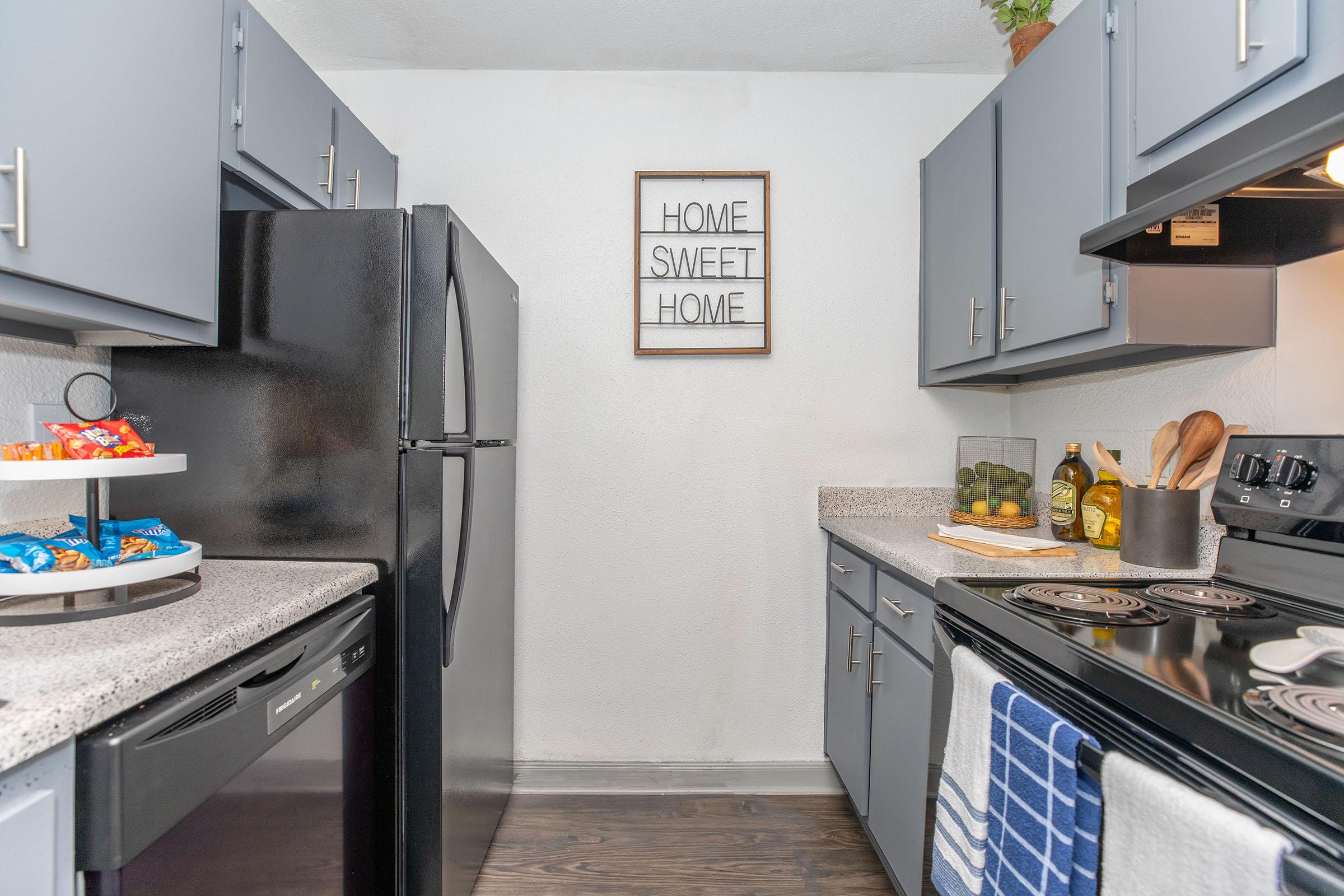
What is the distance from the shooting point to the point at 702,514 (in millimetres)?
2291

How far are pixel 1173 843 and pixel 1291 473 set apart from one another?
817mm

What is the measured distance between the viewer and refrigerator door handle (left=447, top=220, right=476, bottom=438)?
1.47 m

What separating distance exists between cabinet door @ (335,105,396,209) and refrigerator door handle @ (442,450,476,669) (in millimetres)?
902

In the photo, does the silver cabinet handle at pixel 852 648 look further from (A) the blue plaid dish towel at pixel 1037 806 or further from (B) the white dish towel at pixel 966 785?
(A) the blue plaid dish towel at pixel 1037 806

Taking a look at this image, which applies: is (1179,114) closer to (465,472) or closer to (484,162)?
(465,472)

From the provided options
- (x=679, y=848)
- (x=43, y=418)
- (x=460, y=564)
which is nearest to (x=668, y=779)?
(x=679, y=848)

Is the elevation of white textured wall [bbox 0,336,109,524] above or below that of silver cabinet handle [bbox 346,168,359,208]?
below

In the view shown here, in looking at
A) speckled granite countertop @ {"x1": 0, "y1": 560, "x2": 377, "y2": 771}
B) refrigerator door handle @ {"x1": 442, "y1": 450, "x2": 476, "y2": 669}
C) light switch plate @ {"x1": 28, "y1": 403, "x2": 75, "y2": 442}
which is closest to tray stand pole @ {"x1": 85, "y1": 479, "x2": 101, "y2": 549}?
speckled granite countertop @ {"x1": 0, "y1": 560, "x2": 377, "y2": 771}

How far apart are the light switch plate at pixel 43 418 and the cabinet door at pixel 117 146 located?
423 millimetres

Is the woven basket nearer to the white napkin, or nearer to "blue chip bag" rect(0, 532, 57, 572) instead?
the white napkin

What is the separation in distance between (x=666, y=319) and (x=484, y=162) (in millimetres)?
845

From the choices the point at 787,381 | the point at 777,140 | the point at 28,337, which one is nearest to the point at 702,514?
the point at 787,381

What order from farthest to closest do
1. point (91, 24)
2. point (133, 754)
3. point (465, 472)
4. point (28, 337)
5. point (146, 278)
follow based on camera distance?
1. point (465, 472)
2. point (28, 337)
3. point (146, 278)
4. point (91, 24)
5. point (133, 754)

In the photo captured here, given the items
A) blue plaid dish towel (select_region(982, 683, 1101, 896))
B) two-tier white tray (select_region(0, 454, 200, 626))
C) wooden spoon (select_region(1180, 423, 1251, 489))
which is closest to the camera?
blue plaid dish towel (select_region(982, 683, 1101, 896))
